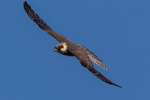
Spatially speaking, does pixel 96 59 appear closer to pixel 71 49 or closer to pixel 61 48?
pixel 71 49

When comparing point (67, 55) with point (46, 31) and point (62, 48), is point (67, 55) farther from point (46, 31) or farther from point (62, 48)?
point (46, 31)

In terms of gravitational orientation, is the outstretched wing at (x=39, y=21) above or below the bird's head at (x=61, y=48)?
above

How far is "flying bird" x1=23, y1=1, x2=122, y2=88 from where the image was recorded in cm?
1603

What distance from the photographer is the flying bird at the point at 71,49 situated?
631 inches

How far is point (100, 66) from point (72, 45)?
207cm

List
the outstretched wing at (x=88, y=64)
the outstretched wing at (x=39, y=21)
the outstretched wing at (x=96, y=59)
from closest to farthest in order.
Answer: the outstretched wing at (x=88, y=64) → the outstretched wing at (x=96, y=59) → the outstretched wing at (x=39, y=21)

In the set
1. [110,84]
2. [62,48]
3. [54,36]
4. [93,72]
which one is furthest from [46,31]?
[110,84]

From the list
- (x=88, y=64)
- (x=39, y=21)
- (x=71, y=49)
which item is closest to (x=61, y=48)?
(x=71, y=49)

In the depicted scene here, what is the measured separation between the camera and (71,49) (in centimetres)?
1791

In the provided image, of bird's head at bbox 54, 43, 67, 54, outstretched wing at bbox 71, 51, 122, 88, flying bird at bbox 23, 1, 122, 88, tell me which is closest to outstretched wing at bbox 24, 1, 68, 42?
flying bird at bbox 23, 1, 122, 88

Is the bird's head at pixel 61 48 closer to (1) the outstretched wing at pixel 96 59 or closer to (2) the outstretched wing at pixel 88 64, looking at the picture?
(2) the outstretched wing at pixel 88 64

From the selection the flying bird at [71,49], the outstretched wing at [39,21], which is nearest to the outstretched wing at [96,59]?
the flying bird at [71,49]

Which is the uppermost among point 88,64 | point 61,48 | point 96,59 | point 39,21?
point 39,21

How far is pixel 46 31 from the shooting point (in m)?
20.0
